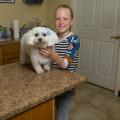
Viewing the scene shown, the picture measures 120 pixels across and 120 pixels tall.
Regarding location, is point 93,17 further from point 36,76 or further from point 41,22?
point 36,76

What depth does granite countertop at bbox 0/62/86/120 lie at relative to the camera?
93cm

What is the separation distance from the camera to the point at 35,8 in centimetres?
367

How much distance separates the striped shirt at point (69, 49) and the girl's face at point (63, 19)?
0.06 meters

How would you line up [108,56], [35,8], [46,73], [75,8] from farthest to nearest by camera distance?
1. [35,8]
2. [75,8]
3. [108,56]
4. [46,73]

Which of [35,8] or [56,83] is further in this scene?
[35,8]

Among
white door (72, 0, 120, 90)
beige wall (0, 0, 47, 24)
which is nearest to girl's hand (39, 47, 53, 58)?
white door (72, 0, 120, 90)

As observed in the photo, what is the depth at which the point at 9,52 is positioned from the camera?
9.43 feet

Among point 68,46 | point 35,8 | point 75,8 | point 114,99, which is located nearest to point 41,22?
point 35,8

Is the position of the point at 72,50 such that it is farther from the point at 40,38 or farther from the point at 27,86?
the point at 27,86

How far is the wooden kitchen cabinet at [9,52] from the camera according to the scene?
279 cm

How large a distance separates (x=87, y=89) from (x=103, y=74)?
1.21ft

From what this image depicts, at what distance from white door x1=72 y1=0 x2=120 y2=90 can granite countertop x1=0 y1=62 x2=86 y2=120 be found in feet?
6.45

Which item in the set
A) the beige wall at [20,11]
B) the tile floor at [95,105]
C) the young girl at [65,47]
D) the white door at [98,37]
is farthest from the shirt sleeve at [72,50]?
the beige wall at [20,11]

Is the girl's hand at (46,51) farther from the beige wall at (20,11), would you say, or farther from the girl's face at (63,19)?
the beige wall at (20,11)
